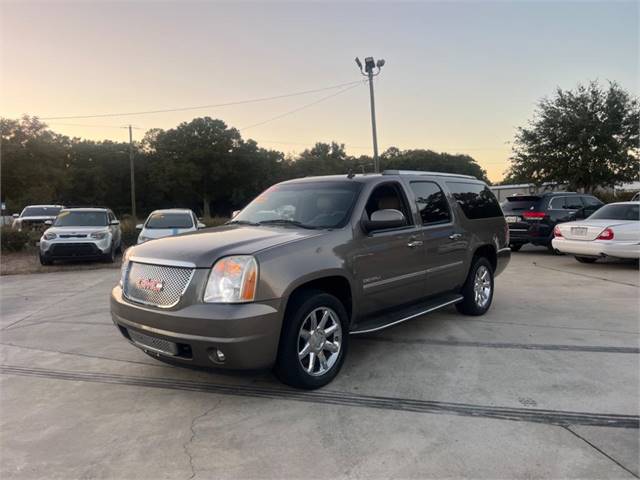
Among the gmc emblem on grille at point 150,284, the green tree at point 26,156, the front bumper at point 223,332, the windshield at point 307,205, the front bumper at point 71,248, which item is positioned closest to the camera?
the front bumper at point 223,332

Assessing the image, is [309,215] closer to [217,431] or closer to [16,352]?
[217,431]

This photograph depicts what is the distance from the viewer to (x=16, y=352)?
510cm

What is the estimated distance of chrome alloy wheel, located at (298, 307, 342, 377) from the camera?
3.79m

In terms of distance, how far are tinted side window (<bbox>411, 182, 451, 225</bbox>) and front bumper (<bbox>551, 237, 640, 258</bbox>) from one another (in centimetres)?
614

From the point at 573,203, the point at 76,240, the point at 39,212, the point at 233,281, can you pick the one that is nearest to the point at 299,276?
the point at 233,281

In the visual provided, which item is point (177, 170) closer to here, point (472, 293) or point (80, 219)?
point (80, 219)

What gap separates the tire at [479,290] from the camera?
6.04 meters

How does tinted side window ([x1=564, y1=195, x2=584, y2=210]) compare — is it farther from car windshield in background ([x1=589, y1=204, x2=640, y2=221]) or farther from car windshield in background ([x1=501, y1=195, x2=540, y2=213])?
car windshield in background ([x1=589, y1=204, x2=640, y2=221])

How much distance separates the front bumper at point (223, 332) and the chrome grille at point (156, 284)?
0.10m

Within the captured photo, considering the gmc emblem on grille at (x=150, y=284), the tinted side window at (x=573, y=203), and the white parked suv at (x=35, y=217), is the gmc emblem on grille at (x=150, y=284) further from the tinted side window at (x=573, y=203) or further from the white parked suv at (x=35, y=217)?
the white parked suv at (x=35, y=217)

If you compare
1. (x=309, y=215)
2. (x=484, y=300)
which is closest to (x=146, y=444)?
(x=309, y=215)

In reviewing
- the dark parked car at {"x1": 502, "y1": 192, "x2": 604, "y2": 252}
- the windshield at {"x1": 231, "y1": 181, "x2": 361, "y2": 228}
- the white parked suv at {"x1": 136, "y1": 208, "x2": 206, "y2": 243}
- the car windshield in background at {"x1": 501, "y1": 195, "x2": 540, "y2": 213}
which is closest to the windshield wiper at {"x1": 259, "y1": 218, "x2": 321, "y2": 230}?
the windshield at {"x1": 231, "y1": 181, "x2": 361, "y2": 228}

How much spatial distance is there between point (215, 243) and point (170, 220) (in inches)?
385

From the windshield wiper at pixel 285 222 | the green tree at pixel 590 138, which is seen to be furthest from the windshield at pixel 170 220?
the green tree at pixel 590 138
